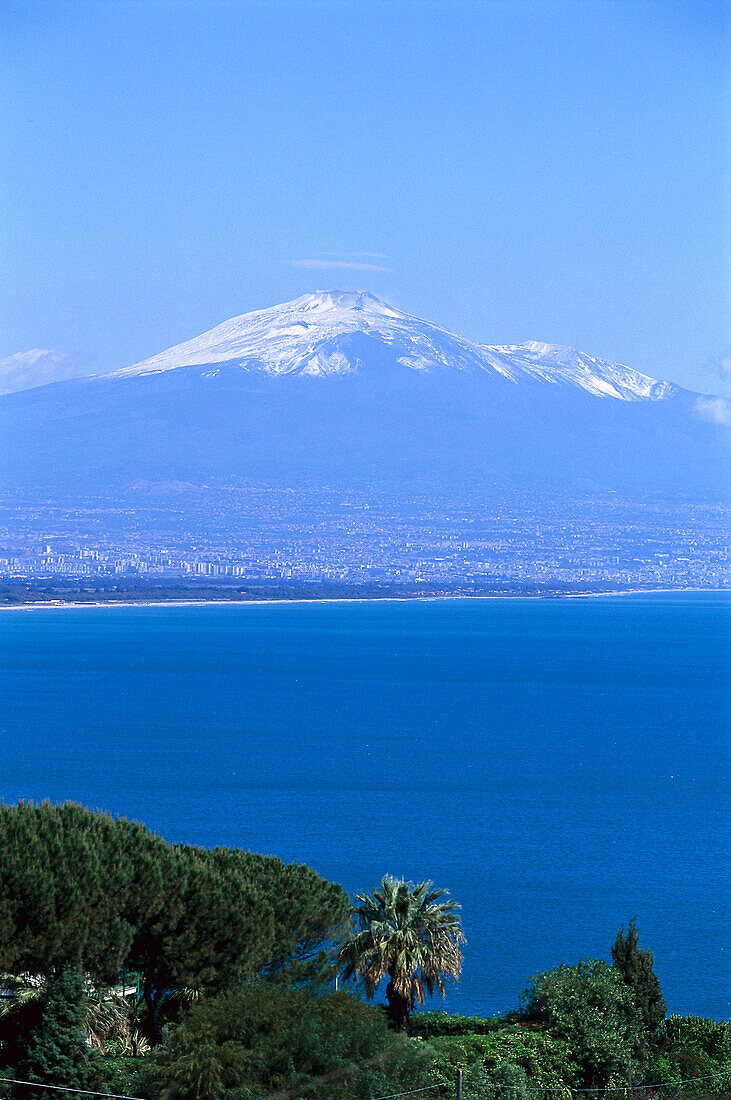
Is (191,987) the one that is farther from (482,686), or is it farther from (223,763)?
(482,686)

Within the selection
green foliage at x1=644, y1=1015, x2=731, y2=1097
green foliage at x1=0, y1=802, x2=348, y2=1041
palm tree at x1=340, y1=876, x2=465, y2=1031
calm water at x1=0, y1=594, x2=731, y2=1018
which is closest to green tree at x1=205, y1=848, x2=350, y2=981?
green foliage at x1=0, y1=802, x2=348, y2=1041

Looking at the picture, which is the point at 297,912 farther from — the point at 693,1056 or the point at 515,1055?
the point at 693,1056

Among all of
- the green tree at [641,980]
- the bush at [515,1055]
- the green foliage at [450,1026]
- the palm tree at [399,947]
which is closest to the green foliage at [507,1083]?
the bush at [515,1055]

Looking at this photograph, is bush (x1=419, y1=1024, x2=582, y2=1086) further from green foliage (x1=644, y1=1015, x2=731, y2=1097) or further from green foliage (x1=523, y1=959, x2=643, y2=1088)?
green foliage (x1=644, y1=1015, x2=731, y2=1097)

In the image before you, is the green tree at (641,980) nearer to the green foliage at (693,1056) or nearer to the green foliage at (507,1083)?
the green foliage at (693,1056)

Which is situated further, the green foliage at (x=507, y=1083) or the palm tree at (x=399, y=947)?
the palm tree at (x=399, y=947)

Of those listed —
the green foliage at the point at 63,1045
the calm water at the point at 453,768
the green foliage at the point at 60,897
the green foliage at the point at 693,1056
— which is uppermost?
the calm water at the point at 453,768
